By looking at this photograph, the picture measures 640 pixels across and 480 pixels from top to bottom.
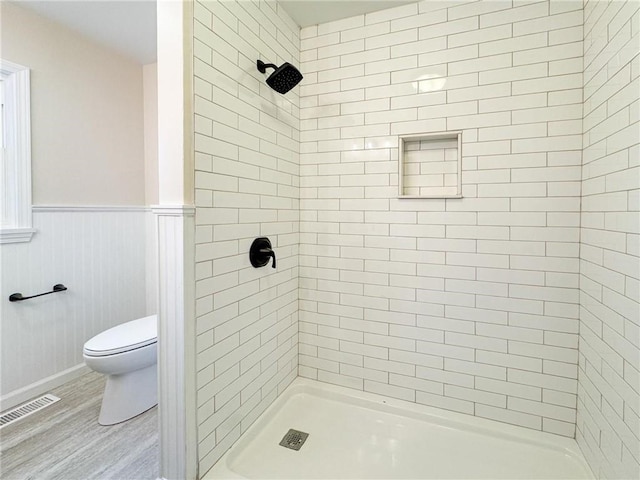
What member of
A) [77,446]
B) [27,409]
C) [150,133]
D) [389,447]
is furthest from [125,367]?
[150,133]

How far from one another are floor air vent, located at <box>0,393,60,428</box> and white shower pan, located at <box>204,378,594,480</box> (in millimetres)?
1391

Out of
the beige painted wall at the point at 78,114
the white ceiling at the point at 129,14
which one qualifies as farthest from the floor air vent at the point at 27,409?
the white ceiling at the point at 129,14

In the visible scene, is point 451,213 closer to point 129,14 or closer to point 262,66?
point 262,66

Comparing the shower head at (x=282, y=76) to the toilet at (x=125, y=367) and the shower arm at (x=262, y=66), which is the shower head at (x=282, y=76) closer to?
the shower arm at (x=262, y=66)

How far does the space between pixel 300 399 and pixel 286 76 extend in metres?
1.81

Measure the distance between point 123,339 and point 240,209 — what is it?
1101mm

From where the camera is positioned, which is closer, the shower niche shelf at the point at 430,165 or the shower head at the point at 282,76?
the shower head at the point at 282,76

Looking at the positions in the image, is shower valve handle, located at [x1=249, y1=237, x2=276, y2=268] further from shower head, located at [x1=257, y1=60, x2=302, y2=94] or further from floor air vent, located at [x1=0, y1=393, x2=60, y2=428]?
floor air vent, located at [x1=0, y1=393, x2=60, y2=428]

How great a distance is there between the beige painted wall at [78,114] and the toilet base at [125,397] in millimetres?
1321

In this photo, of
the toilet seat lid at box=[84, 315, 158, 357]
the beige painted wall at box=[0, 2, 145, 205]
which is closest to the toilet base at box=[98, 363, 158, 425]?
the toilet seat lid at box=[84, 315, 158, 357]

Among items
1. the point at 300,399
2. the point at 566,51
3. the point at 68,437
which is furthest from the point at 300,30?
the point at 68,437

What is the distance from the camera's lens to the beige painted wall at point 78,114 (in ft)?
6.70

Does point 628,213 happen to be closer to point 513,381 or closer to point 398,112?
point 513,381

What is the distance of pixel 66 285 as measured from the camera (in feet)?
7.38
